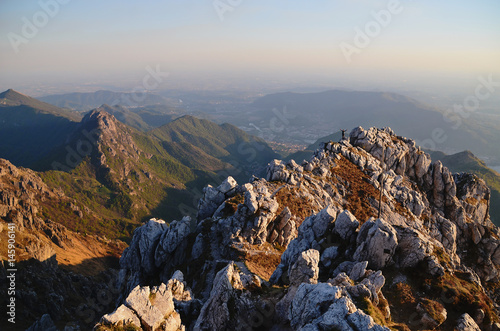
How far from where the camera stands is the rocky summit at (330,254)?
23266mm

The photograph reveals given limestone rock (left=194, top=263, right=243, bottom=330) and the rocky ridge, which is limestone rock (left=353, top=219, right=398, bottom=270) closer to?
limestone rock (left=194, top=263, right=243, bottom=330)

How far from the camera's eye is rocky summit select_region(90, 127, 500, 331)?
23.3m

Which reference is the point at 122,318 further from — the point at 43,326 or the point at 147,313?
the point at 43,326

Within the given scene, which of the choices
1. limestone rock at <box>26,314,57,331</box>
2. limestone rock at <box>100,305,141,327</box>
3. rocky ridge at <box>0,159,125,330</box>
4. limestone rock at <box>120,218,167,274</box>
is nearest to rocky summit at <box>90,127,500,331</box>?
limestone rock at <box>100,305,141,327</box>

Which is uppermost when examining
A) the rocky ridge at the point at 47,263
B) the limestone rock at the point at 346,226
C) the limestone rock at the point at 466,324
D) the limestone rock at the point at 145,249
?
the limestone rock at the point at 346,226

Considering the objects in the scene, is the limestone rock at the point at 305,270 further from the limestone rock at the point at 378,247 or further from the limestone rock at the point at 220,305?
the limestone rock at the point at 378,247

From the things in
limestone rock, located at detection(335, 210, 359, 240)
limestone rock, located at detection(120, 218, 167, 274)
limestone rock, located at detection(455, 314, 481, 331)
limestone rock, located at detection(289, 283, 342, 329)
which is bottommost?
limestone rock, located at detection(120, 218, 167, 274)

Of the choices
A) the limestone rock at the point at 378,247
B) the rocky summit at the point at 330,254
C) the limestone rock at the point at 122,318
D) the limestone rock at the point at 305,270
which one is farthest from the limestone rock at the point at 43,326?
the limestone rock at the point at 378,247

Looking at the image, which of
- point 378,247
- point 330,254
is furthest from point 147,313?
point 378,247

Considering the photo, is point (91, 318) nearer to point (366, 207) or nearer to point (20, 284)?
point (20, 284)

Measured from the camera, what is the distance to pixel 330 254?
3362 cm

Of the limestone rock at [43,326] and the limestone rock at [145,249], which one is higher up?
the limestone rock at [145,249]

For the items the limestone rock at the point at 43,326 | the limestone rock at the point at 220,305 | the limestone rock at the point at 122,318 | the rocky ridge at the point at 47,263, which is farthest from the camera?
the rocky ridge at the point at 47,263

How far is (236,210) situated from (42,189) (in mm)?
209580
